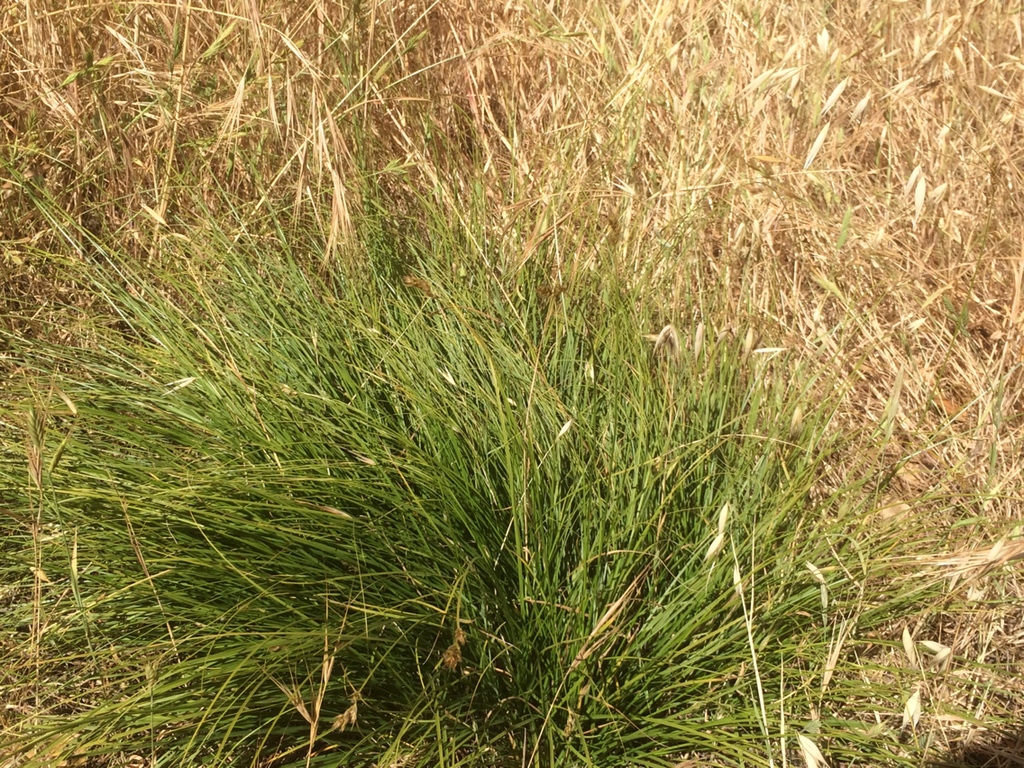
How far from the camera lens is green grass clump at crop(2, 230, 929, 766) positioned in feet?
3.92

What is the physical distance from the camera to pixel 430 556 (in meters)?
1.25

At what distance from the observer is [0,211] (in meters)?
1.93

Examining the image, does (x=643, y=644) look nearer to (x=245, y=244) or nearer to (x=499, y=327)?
(x=499, y=327)

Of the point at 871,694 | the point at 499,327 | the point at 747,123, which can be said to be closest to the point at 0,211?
the point at 499,327

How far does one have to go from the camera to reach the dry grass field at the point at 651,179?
5.29 ft

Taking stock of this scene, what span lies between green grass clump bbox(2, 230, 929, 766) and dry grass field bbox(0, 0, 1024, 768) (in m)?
0.18

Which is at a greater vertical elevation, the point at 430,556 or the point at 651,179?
the point at 651,179

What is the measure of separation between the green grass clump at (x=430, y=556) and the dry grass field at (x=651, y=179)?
178 millimetres

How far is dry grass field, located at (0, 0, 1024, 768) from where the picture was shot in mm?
1613

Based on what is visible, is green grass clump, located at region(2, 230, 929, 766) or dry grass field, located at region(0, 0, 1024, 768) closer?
green grass clump, located at region(2, 230, 929, 766)

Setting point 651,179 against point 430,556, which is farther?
point 651,179

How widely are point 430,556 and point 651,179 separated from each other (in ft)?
3.16

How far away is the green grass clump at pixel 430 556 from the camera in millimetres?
1194

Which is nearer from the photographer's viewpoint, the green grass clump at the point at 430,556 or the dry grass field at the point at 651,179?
the green grass clump at the point at 430,556
